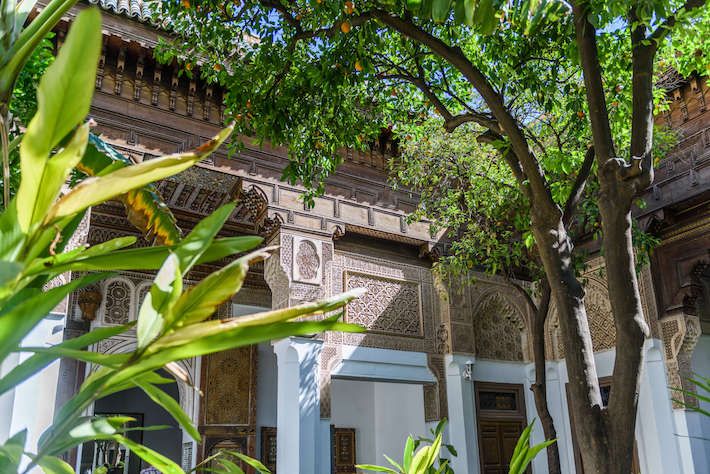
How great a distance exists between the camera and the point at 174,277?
622 mm

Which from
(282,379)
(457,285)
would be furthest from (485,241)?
(282,379)

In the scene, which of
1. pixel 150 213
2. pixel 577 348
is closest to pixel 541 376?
pixel 577 348

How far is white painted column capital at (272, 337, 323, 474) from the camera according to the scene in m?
5.98

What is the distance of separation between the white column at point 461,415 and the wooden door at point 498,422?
0.52 ft

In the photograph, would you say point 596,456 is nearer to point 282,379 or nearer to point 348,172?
point 282,379

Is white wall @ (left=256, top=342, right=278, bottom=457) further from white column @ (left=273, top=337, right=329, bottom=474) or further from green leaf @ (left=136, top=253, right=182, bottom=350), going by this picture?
green leaf @ (left=136, top=253, right=182, bottom=350)

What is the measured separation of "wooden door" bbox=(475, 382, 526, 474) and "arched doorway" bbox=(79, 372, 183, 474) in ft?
14.3

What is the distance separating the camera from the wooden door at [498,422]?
7332 mm

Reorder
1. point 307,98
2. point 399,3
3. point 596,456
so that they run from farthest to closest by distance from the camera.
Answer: point 307,98 < point 399,3 < point 596,456

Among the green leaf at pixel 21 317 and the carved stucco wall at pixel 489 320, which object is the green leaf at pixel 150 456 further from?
Result: the carved stucco wall at pixel 489 320

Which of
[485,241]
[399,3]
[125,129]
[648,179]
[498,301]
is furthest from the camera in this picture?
[498,301]

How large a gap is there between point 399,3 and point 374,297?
14.4 feet

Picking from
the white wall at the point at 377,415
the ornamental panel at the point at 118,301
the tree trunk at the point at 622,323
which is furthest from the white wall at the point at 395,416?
the tree trunk at the point at 622,323

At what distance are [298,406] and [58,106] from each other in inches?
229
